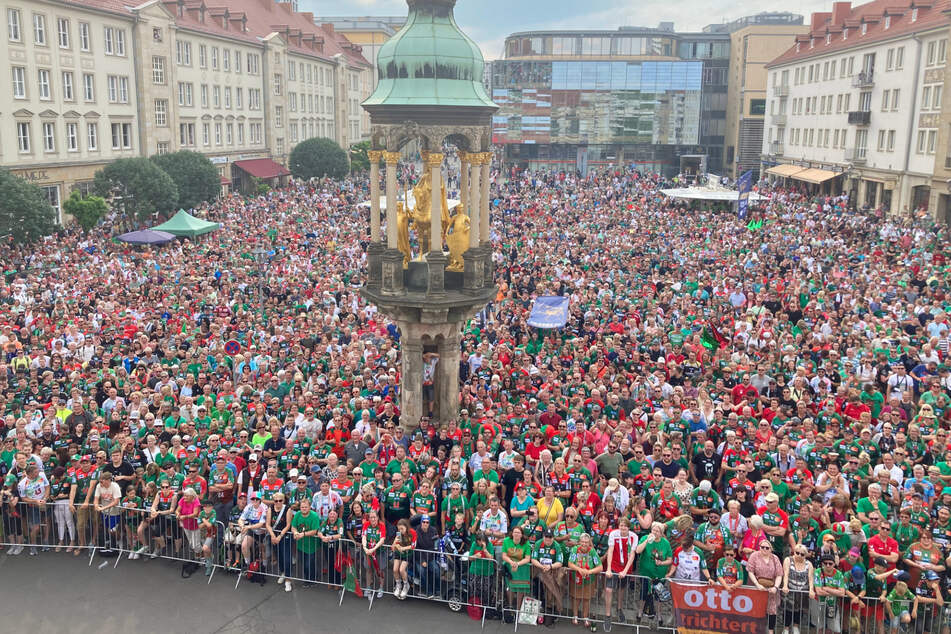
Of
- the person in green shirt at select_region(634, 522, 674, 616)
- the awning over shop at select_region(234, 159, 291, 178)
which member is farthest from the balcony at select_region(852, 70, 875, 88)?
the person in green shirt at select_region(634, 522, 674, 616)

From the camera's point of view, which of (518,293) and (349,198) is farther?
(349,198)

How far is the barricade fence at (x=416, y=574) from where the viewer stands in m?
9.27

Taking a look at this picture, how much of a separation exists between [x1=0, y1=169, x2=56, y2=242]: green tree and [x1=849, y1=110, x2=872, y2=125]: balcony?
4468 cm

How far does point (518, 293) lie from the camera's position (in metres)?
23.0

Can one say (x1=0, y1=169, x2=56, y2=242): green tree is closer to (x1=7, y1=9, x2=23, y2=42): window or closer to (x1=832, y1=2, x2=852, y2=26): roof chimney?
(x1=7, y1=9, x2=23, y2=42): window

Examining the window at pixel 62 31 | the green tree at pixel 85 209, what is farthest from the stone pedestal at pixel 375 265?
the window at pixel 62 31

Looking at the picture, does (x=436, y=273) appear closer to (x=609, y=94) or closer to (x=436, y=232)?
(x=436, y=232)

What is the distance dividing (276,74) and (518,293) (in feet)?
163

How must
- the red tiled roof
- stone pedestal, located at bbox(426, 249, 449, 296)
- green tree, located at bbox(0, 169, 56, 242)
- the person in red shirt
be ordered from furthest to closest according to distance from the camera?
the red tiled roof, green tree, located at bbox(0, 169, 56, 242), stone pedestal, located at bbox(426, 249, 449, 296), the person in red shirt

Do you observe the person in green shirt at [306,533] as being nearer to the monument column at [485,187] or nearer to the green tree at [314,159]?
the monument column at [485,187]

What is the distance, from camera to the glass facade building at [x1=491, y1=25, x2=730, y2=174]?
87125 mm

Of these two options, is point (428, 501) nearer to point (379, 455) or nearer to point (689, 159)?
point (379, 455)

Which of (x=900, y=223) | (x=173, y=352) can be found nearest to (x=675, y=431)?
(x=173, y=352)

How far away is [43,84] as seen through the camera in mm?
39781
